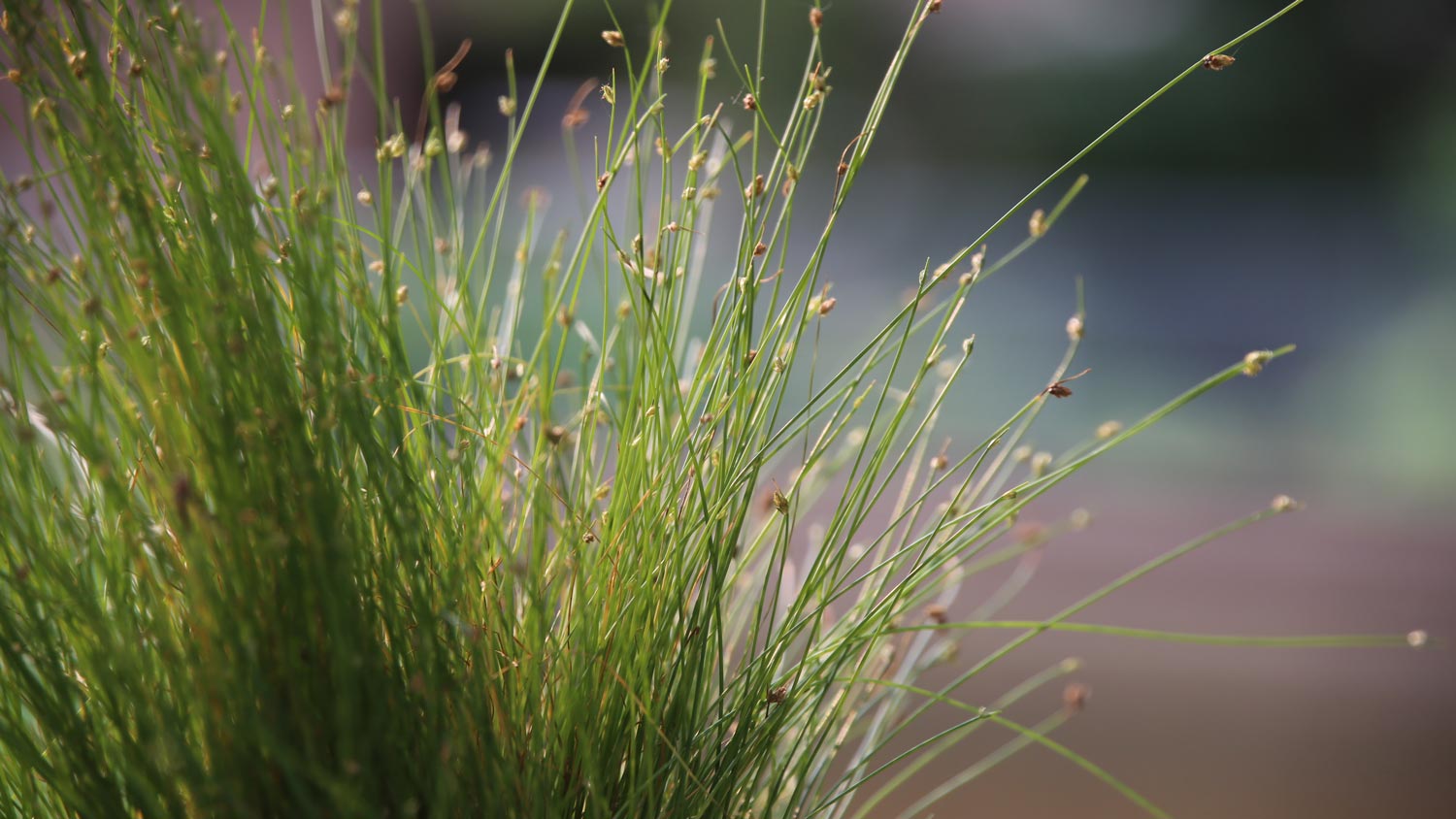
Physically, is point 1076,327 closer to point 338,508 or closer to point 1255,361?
point 1255,361

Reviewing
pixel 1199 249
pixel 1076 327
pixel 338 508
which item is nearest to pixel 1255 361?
pixel 1076 327

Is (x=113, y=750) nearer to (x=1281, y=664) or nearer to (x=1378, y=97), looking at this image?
Answer: (x=1281, y=664)

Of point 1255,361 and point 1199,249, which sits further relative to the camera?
point 1199,249

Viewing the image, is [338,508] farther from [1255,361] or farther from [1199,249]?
[1199,249]

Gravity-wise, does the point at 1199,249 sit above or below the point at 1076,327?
above

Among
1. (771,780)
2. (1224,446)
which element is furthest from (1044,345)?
(771,780)

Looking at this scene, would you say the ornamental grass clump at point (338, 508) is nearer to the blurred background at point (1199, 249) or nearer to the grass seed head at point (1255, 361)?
the grass seed head at point (1255, 361)

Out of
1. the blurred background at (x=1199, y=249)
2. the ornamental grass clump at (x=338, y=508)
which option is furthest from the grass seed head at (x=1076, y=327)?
the blurred background at (x=1199, y=249)

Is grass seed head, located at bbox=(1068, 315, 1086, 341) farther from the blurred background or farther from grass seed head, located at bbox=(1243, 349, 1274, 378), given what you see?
the blurred background
